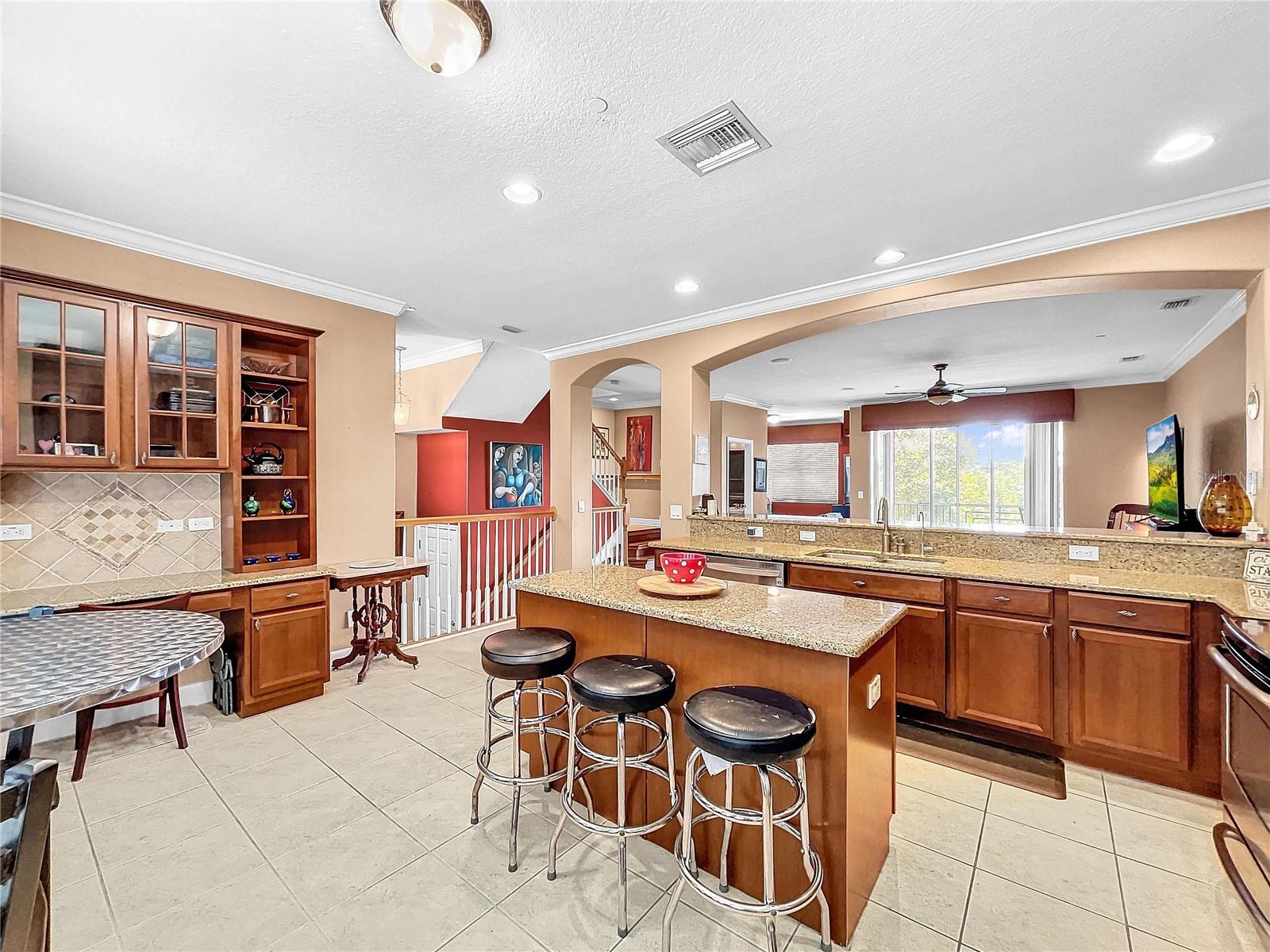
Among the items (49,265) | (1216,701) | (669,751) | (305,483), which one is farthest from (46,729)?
(1216,701)

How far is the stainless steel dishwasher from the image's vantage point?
3.50 meters

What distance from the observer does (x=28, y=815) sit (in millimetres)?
952

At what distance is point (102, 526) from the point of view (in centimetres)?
305

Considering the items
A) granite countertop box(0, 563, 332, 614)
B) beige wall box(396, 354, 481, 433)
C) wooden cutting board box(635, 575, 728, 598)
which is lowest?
granite countertop box(0, 563, 332, 614)

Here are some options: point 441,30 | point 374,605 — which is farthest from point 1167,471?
point 374,605

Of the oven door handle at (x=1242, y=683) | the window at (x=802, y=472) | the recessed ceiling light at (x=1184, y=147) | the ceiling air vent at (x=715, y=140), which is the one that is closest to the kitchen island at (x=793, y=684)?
the oven door handle at (x=1242, y=683)

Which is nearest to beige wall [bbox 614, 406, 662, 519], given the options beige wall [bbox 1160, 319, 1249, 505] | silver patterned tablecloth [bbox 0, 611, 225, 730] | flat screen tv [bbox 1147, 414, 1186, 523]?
flat screen tv [bbox 1147, 414, 1186, 523]

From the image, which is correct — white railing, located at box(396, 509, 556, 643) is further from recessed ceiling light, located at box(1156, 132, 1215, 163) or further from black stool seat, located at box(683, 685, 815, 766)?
recessed ceiling light, located at box(1156, 132, 1215, 163)

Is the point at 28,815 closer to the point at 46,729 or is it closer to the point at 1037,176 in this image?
the point at 46,729

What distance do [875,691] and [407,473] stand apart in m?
7.33

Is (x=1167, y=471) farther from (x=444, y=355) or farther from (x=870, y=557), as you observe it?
(x=444, y=355)

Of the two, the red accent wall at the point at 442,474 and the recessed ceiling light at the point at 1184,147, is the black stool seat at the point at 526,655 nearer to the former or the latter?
the recessed ceiling light at the point at 1184,147

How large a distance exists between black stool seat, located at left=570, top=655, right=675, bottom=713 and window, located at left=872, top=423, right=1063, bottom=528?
718cm

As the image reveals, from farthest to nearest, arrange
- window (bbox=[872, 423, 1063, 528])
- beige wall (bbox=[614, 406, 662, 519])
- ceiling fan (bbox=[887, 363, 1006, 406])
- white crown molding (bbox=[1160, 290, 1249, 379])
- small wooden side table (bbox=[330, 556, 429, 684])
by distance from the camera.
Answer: beige wall (bbox=[614, 406, 662, 519])
window (bbox=[872, 423, 1063, 528])
ceiling fan (bbox=[887, 363, 1006, 406])
white crown molding (bbox=[1160, 290, 1249, 379])
small wooden side table (bbox=[330, 556, 429, 684])
